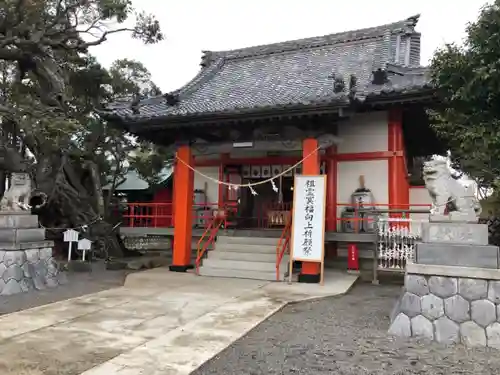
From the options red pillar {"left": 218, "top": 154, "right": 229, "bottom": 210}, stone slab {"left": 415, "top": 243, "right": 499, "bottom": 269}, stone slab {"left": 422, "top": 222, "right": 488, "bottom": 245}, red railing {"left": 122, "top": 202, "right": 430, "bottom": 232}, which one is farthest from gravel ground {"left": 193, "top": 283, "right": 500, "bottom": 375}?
red pillar {"left": 218, "top": 154, "right": 229, "bottom": 210}

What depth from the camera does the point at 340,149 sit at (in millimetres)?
11594

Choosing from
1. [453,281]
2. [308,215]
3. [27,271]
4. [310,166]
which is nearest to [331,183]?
[310,166]

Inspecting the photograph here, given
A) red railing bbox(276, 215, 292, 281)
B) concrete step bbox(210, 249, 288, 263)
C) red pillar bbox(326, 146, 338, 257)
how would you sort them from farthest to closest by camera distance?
red pillar bbox(326, 146, 338, 257)
concrete step bbox(210, 249, 288, 263)
red railing bbox(276, 215, 292, 281)

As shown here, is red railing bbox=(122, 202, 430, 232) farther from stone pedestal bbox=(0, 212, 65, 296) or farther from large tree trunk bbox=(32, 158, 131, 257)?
stone pedestal bbox=(0, 212, 65, 296)

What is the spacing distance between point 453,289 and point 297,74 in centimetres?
916

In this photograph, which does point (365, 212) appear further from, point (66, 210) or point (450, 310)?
point (66, 210)

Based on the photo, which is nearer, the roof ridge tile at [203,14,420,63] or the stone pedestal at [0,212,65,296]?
the stone pedestal at [0,212,65,296]

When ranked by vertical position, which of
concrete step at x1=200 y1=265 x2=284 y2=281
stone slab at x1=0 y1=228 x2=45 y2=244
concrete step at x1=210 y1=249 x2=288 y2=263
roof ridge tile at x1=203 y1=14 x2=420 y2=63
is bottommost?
concrete step at x1=200 y1=265 x2=284 y2=281

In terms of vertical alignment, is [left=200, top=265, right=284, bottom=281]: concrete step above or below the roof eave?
below

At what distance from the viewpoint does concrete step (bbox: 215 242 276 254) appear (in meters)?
10.4

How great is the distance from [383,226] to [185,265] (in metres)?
5.07

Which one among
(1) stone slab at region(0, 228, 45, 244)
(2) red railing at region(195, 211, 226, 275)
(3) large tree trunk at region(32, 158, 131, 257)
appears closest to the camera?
(1) stone slab at region(0, 228, 45, 244)

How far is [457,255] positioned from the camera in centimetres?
523

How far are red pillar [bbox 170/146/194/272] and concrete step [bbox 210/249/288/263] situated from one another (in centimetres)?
75
